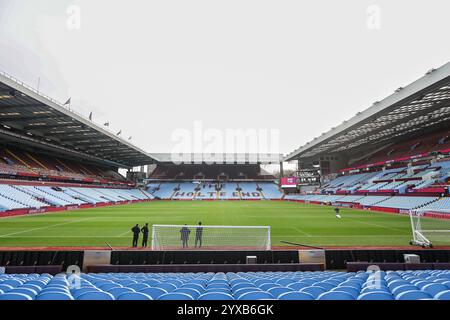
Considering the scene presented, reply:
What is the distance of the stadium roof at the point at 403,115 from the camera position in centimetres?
2316

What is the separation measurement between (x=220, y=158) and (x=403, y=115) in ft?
185

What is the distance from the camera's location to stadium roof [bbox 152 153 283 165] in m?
82.0

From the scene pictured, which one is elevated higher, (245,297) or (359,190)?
(359,190)

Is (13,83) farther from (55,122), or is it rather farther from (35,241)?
(35,241)

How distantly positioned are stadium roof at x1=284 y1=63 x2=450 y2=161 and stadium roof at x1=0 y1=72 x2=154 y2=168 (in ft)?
126

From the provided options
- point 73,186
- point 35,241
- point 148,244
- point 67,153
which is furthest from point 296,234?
point 67,153

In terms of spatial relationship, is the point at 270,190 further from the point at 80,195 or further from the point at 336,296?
the point at 336,296

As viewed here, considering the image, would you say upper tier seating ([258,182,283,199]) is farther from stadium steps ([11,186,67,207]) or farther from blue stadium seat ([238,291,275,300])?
blue stadium seat ([238,291,275,300])

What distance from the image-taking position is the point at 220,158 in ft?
274

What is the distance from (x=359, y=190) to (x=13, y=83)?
5198cm

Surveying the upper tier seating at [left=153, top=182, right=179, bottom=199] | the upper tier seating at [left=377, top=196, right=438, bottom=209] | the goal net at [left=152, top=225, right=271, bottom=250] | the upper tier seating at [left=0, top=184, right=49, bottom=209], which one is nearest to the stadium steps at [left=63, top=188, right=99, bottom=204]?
the upper tier seating at [left=0, top=184, right=49, bottom=209]
